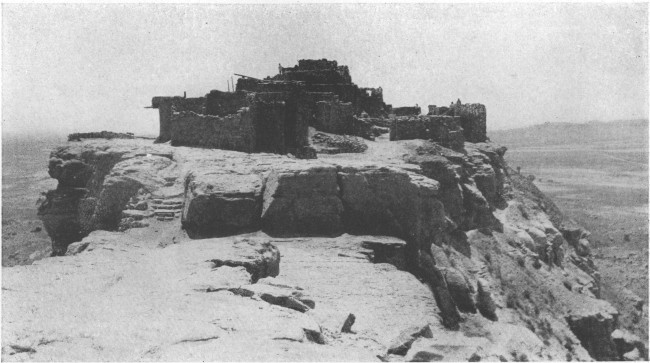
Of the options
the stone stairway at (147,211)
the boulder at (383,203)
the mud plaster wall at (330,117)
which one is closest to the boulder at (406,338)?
the boulder at (383,203)

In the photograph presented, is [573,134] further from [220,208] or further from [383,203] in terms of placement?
[220,208]

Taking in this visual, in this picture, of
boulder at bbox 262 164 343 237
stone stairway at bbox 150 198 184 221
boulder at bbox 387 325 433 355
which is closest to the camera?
boulder at bbox 387 325 433 355

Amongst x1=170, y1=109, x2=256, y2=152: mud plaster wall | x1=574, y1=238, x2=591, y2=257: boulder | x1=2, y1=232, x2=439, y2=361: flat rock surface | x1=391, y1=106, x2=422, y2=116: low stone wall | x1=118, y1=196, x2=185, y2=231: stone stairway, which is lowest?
x1=574, y1=238, x2=591, y2=257: boulder

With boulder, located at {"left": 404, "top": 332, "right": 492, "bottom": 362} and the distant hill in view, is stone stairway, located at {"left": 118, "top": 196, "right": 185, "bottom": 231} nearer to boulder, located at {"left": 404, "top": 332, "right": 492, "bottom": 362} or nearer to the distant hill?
boulder, located at {"left": 404, "top": 332, "right": 492, "bottom": 362}

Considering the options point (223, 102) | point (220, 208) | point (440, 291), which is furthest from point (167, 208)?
point (223, 102)

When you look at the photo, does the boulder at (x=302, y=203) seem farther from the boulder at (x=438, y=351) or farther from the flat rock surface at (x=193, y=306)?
the boulder at (x=438, y=351)

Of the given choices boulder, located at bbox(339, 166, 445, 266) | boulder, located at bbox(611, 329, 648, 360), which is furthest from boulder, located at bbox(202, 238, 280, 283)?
boulder, located at bbox(611, 329, 648, 360)
